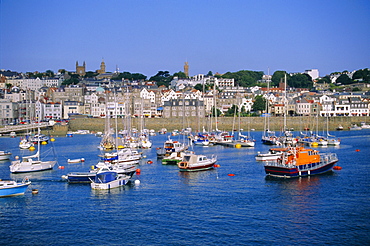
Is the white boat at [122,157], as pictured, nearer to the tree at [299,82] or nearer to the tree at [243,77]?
the tree at [243,77]

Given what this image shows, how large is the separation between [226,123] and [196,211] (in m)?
63.9

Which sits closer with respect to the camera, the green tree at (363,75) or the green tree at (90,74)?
the green tree at (363,75)

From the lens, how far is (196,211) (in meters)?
23.4

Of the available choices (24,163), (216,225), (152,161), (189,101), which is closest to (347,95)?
(189,101)

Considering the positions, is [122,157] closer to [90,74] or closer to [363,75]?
[363,75]

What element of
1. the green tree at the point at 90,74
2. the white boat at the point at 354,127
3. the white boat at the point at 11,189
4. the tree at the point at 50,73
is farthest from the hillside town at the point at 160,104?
the white boat at the point at 11,189

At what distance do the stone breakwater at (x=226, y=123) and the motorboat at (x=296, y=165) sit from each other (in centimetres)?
5180

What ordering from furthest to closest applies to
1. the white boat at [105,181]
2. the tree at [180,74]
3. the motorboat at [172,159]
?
the tree at [180,74] → the motorboat at [172,159] → the white boat at [105,181]

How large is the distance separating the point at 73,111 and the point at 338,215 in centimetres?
9071

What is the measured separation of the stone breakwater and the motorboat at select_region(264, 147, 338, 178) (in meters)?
51.8

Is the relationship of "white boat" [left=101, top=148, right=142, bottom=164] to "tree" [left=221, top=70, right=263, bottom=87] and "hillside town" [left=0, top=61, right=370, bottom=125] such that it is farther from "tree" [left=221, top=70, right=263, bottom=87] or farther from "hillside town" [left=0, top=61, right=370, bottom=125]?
"tree" [left=221, top=70, right=263, bottom=87]

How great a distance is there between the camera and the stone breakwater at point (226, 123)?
85494mm

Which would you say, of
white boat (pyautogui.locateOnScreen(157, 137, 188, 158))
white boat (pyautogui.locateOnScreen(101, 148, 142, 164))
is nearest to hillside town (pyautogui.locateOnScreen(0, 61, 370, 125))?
white boat (pyautogui.locateOnScreen(157, 137, 188, 158))

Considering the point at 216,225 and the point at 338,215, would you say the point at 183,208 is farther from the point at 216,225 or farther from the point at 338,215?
the point at 338,215
